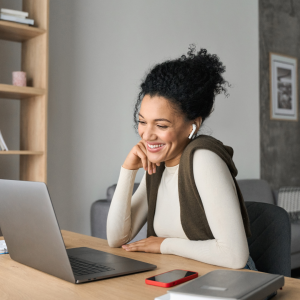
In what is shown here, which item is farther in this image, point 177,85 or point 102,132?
point 102,132

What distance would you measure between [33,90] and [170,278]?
186 centimetres

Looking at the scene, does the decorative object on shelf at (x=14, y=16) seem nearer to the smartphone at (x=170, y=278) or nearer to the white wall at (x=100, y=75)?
the white wall at (x=100, y=75)

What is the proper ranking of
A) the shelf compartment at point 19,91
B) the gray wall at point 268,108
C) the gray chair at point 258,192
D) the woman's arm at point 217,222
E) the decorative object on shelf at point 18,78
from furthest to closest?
the gray wall at point 268,108
the gray chair at point 258,192
the decorative object on shelf at point 18,78
the shelf compartment at point 19,91
the woman's arm at point 217,222

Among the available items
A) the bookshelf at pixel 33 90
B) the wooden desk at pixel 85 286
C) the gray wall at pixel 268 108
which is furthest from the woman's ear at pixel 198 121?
the gray wall at pixel 268 108

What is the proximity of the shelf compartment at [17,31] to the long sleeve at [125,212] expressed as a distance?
1374 mm

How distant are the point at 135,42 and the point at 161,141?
2165 millimetres

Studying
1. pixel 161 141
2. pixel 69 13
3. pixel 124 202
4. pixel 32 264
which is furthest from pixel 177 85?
pixel 69 13

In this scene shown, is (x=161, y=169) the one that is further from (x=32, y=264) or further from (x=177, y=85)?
(x=32, y=264)

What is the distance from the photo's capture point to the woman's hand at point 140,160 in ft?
4.80

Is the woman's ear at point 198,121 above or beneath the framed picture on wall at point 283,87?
beneath

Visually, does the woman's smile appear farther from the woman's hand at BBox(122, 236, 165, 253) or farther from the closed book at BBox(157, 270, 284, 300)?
the closed book at BBox(157, 270, 284, 300)

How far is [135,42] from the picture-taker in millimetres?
3350

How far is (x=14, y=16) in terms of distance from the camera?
2420mm

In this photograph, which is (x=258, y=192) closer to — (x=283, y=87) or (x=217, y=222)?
(x=283, y=87)
